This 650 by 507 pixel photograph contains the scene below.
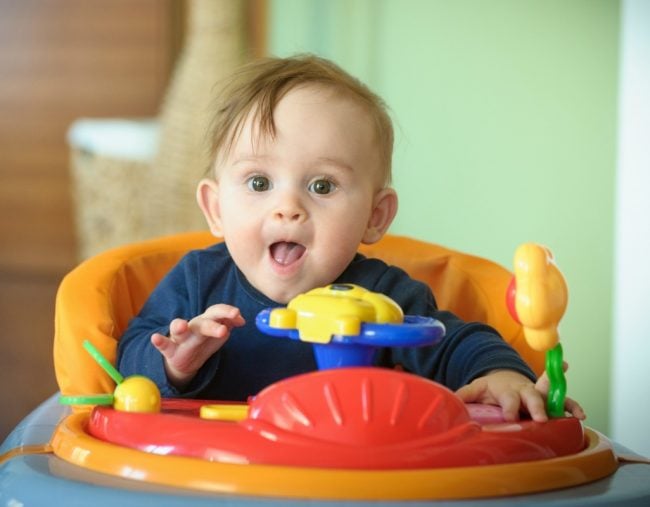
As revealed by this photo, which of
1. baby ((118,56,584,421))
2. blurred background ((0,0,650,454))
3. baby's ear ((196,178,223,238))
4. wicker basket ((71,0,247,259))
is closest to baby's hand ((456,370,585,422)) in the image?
baby ((118,56,584,421))

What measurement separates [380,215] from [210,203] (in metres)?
0.19

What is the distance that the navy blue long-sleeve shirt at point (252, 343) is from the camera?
1025 mm

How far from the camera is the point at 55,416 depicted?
3.49 ft

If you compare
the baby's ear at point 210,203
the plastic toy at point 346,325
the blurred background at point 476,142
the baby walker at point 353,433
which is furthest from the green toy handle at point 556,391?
the blurred background at point 476,142

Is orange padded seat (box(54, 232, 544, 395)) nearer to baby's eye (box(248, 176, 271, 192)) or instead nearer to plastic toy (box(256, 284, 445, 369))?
baby's eye (box(248, 176, 271, 192))

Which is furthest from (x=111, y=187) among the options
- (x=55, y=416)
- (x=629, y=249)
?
(x=55, y=416)

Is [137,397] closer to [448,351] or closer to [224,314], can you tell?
[224,314]

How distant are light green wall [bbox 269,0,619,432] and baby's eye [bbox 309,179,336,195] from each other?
1.38 metres

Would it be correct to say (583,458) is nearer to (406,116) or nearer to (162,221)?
(406,116)

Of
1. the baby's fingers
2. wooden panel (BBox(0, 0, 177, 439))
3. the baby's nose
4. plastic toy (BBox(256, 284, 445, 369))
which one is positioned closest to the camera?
plastic toy (BBox(256, 284, 445, 369))

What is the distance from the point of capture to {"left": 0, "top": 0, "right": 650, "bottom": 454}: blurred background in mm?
2305

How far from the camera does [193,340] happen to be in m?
0.95

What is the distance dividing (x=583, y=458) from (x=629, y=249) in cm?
160

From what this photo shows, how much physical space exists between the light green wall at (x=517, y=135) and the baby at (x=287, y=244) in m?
1.25
